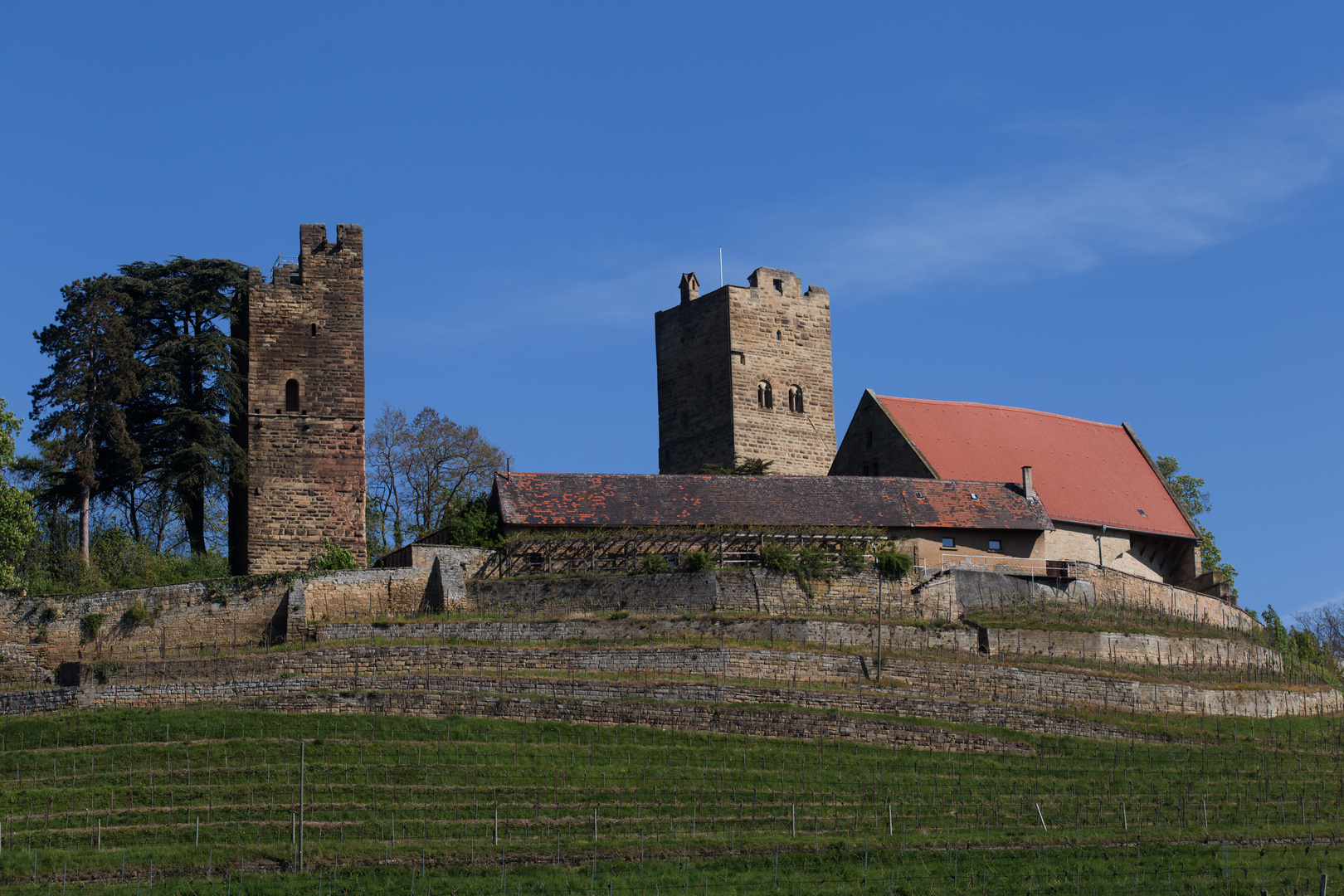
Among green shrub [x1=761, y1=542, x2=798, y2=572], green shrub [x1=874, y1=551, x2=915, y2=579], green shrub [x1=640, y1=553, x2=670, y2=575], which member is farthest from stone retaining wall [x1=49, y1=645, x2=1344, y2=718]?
green shrub [x1=874, y1=551, x2=915, y2=579]

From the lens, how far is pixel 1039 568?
53.9 metres

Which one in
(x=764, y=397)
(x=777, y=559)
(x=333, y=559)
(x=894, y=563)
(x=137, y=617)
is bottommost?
(x=137, y=617)

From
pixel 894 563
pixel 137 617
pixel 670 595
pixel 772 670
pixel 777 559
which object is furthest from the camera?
pixel 894 563

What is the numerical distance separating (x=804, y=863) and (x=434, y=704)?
1079 centimetres

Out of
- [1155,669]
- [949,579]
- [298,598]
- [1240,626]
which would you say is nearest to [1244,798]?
[1155,669]

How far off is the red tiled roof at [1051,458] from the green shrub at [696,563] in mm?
11545

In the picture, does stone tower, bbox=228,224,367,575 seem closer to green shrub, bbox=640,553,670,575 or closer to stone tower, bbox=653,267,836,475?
green shrub, bbox=640,553,670,575

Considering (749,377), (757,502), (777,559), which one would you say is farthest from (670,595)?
(749,377)

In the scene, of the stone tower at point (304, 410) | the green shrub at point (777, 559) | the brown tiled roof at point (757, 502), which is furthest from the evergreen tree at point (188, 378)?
the green shrub at point (777, 559)

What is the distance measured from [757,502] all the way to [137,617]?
17392 mm

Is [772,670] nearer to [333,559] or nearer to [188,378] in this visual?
[333,559]

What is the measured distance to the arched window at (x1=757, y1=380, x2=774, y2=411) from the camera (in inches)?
2502

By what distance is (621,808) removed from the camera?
35500mm

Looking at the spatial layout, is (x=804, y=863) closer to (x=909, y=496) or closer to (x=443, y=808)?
(x=443, y=808)
